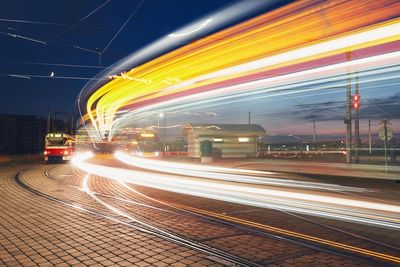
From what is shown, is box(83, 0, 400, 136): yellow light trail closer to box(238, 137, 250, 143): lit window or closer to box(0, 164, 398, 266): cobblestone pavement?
box(0, 164, 398, 266): cobblestone pavement

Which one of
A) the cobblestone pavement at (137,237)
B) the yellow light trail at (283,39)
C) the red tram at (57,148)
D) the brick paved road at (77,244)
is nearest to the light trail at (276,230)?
the cobblestone pavement at (137,237)

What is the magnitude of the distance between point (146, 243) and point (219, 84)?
47.1ft

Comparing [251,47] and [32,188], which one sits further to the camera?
[251,47]

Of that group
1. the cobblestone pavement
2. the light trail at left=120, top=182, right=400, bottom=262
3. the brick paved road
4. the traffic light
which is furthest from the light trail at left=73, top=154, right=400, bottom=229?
the traffic light

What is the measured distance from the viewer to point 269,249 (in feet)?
20.8

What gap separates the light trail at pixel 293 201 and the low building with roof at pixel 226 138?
2242 cm

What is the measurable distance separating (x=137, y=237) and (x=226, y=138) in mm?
34886

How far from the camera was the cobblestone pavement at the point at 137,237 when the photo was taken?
580cm

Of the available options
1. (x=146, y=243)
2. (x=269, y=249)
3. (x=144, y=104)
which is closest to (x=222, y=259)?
(x=269, y=249)

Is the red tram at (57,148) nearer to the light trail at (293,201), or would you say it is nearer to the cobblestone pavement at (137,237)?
the light trail at (293,201)

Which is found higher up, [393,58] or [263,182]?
[393,58]

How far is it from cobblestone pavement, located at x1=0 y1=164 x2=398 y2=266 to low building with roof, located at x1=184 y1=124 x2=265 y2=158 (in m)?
27.9

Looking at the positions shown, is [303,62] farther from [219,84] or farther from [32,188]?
[32,188]

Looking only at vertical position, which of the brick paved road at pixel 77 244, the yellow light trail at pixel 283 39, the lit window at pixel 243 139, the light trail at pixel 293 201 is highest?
the yellow light trail at pixel 283 39
